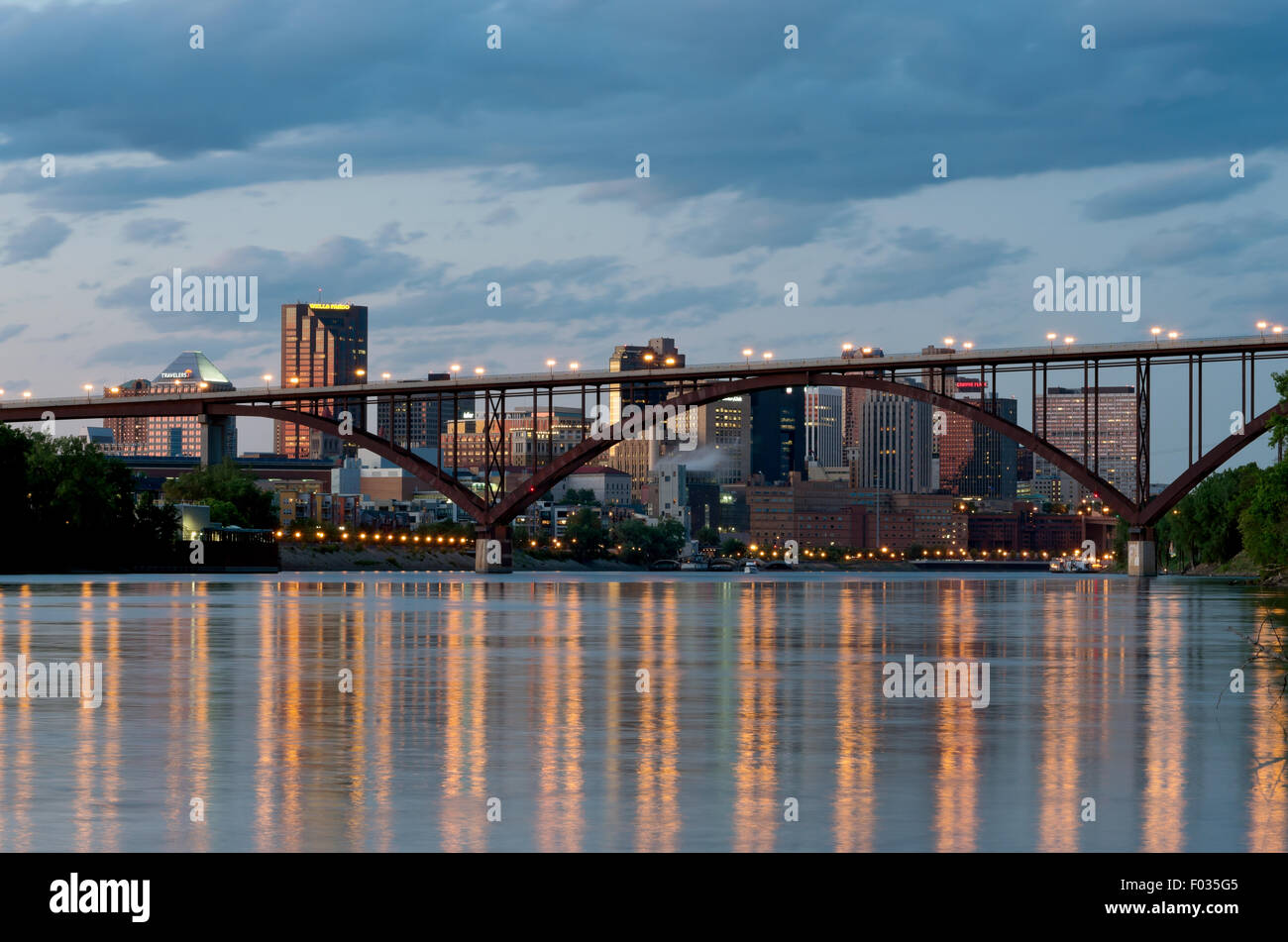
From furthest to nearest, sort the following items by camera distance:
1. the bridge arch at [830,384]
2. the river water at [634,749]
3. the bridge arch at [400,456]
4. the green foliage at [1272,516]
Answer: the bridge arch at [400,456]
the bridge arch at [830,384]
the green foliage at [1272,516]
the river water at [634,749]

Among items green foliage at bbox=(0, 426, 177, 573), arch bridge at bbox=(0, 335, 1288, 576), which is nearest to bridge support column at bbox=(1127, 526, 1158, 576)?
arch bridge at bbox=(0, 335, 1288, 576)

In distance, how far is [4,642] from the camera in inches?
1231

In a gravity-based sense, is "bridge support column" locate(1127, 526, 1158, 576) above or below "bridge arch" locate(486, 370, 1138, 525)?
below

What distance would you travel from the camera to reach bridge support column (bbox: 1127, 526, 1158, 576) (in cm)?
11925

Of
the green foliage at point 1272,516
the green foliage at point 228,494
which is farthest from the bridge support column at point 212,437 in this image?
the green foliage at point 1272,516

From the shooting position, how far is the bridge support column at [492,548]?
13438cm

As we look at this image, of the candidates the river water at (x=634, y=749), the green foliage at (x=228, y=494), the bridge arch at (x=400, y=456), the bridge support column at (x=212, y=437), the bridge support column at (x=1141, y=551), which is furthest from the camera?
the green foliage at (x=228, y=494)

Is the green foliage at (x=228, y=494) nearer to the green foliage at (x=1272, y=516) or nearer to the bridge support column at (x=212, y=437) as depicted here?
the bridge support column at (x=212, y=437)

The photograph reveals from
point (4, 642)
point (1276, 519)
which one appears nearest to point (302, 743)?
point (4, 642)

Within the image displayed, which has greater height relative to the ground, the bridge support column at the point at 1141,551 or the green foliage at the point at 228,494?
the green foliage at the point at 228,494

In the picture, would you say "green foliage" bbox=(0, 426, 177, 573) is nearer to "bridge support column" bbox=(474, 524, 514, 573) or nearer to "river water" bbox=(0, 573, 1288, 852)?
"bridge support column" bbox=(474, 524, 514, 573)

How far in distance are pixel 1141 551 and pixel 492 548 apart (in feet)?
157

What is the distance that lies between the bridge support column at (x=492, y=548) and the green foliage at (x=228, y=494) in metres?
40.6

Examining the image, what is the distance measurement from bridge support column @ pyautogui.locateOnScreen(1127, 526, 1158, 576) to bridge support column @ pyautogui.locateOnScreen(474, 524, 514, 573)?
45.9 metres
